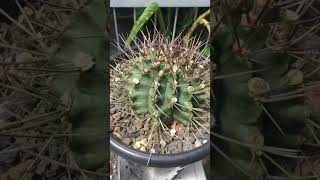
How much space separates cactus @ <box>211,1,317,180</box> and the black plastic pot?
0.37m

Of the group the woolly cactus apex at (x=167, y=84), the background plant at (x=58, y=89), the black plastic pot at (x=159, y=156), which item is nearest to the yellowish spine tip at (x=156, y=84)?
the woolly cactus apex at (x=167, y=84)

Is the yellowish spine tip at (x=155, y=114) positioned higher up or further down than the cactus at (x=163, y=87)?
further down

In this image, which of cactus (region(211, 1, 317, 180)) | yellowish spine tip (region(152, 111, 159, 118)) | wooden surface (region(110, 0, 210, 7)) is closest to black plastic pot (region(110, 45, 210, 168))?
yellowish spine tip (region(152, 111, 159, 118))

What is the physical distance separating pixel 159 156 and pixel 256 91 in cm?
44

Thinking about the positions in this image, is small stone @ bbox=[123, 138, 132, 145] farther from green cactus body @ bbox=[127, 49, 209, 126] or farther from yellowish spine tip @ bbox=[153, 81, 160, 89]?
yellowish spine tip @ bbox=[153, 81, 160, 89]

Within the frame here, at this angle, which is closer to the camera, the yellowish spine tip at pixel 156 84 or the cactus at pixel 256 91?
the cactus at pixel 256 91

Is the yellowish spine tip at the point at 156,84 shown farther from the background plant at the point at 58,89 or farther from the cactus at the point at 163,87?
the background plant at the point at 58,89

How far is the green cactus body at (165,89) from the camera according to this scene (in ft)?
2.47

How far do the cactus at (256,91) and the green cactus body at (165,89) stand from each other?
0.41 metres

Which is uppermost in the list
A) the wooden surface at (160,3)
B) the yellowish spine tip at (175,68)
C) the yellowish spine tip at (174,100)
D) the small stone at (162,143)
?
the wooden surface at (160,3)

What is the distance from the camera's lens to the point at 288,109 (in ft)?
1.09

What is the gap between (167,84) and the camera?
0.76 m

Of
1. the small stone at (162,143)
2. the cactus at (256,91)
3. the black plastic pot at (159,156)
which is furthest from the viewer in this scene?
the small stone at (162,143)

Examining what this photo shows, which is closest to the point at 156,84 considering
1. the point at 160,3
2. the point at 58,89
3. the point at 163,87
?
the point at 163,87
